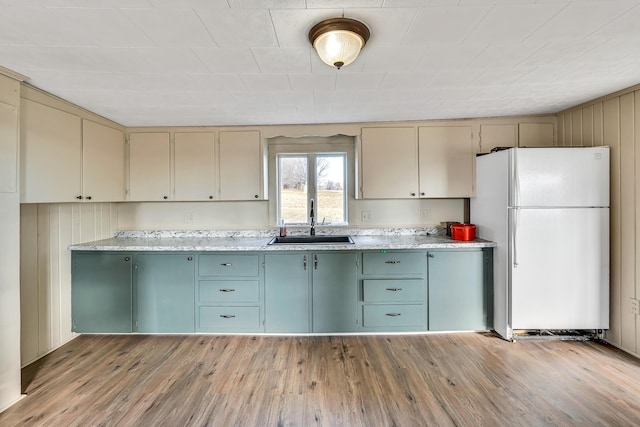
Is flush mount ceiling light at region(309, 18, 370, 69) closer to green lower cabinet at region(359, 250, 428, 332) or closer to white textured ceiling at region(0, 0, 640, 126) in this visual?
white textured ceiling at region(0, 0, 640, 126)

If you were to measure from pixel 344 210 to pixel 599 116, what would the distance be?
2.59m

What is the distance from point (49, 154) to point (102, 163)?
573 mm

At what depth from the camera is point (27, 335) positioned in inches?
91.4

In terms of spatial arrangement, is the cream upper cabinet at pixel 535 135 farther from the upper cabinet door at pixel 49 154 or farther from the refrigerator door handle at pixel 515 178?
the upper cabinet door at pixel 49 154

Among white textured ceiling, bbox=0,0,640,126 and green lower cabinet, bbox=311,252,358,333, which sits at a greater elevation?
white textured ceiling, bbox=0,0,640,126

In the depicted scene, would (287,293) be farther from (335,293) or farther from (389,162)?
(389,162)

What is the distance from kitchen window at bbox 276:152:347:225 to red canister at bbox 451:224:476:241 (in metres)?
1.23

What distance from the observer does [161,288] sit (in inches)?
108

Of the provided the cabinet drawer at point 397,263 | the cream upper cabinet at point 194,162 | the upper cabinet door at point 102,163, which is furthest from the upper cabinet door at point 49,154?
the cabinet drawer at point 397,263

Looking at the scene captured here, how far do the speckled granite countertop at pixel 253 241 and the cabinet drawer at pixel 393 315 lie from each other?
1.94ft

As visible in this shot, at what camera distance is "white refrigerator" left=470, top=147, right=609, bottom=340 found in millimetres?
2506

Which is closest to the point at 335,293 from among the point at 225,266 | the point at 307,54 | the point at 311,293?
the point at 311,293

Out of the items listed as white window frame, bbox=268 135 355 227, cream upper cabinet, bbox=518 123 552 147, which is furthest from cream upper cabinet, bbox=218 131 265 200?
cream upper cabinet, bbox=518 123 552 147

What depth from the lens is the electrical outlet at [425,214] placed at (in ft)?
11.1
